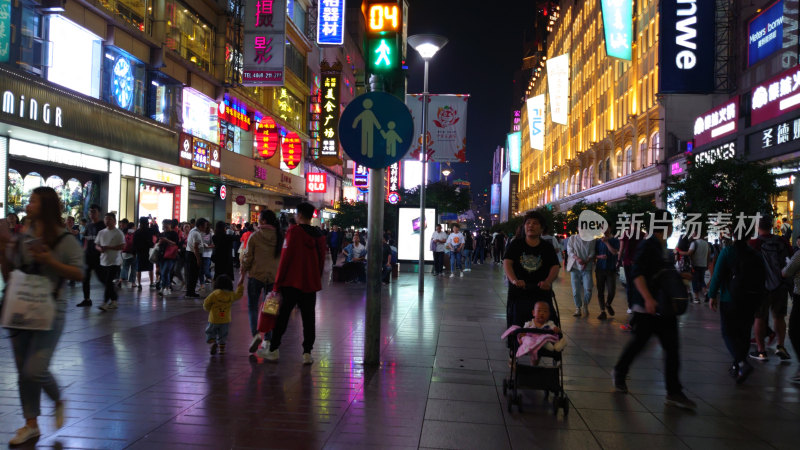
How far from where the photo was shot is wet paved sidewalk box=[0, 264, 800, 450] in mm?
4715

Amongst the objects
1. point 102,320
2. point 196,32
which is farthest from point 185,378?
point 196,32

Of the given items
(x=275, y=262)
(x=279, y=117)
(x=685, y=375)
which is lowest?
(x=685, y=375)

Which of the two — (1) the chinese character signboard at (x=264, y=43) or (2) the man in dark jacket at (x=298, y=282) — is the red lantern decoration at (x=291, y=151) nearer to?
(1) the chinese character signboard at (x=264, y=43)

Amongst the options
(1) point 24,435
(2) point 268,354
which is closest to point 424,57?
(2) point 268,354

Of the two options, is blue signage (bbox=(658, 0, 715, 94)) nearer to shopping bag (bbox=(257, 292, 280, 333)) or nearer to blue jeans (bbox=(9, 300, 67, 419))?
shopping bag (bbox=(257, 292, 280, 333))

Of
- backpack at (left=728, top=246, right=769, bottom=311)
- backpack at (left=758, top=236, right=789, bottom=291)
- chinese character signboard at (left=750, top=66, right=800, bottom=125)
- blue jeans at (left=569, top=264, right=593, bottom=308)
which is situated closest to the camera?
backpack at (left=728, top=246, right=769, bottom=311)

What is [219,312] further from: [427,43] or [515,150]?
[515,150]

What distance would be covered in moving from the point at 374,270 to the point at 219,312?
6.30 feet

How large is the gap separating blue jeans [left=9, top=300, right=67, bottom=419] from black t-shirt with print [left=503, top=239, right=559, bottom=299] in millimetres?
4152

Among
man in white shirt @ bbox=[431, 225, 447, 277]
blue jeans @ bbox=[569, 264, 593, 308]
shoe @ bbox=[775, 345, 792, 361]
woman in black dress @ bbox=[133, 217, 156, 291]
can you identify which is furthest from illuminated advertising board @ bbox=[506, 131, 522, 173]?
shoe @ bbox=[775, 345, 792, 361]

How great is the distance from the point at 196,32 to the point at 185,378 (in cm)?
2357

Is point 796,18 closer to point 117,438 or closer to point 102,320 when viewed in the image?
point 102,320

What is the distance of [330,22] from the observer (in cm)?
2745

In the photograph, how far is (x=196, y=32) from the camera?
2700cm
